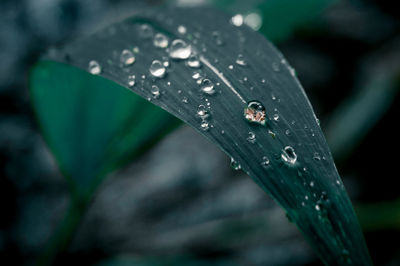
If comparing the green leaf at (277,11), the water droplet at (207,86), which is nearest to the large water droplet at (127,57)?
the water droplet at (207,86)

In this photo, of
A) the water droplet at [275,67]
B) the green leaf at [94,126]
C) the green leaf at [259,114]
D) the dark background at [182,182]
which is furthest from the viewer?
the dark background at [182,182]

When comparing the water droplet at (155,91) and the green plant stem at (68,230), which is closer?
the water droplet at (155,91)

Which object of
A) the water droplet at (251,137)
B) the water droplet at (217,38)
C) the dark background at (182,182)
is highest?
the water droplet at (217,38)

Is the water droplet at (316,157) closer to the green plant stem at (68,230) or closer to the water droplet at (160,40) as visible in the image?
the water droplet at (160,40)

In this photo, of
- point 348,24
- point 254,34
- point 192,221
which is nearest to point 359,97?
point 348,24

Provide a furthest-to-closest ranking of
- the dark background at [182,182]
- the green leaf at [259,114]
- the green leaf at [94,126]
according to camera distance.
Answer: the dark background at [182,182] < the green leaf at [94,126] < the green leaf at [259,114]

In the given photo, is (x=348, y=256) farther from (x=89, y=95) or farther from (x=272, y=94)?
(x=89, y=95)

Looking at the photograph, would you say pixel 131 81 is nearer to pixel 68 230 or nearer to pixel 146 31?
pixel 146 31

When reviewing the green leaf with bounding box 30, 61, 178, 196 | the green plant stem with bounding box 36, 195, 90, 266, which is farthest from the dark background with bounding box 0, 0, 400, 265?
the green leaf with bounding box 30, 61, 178, 196
